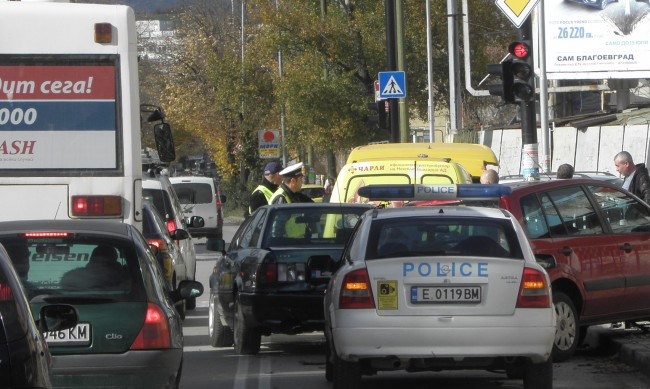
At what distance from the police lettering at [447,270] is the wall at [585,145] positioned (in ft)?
71.1

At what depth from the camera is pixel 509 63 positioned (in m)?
17.1

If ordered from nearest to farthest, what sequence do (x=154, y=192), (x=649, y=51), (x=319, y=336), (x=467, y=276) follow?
(x=467, y=276) → (x=319, y=336) → (x=154, y=192) → (x=649, y=51)

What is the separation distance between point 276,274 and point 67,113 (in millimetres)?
2417

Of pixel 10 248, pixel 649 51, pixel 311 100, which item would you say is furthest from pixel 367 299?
pixel 311 100

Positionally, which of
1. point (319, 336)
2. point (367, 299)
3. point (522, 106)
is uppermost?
point (522, 106)

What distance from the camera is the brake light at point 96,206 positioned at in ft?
39.1

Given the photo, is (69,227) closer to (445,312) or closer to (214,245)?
(445,312)

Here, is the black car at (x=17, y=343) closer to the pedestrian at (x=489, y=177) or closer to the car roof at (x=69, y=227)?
the car roof at (x=69, y=227)

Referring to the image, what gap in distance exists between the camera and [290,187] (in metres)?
15.3

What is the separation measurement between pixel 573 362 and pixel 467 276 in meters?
3.30

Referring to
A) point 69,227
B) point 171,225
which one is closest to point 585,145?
point 171,225

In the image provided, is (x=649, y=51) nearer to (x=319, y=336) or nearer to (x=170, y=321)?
(x=319, y=336)

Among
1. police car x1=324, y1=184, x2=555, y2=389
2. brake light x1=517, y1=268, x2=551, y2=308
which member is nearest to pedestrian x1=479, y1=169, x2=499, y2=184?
police car x1=324, y1=184, x2=555, y2=389

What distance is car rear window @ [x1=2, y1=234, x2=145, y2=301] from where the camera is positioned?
26.4 feet
